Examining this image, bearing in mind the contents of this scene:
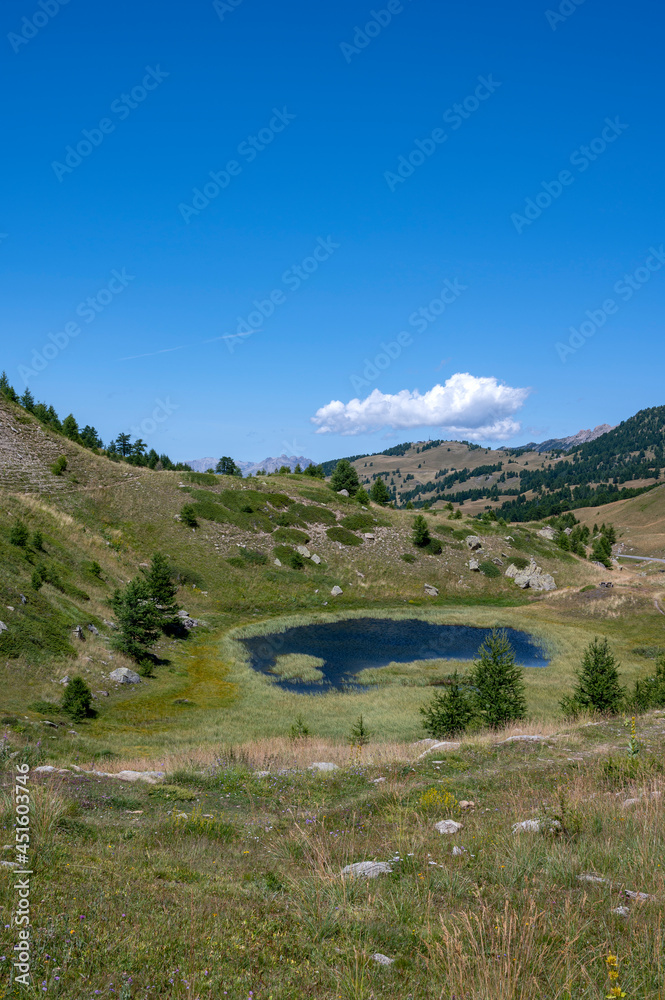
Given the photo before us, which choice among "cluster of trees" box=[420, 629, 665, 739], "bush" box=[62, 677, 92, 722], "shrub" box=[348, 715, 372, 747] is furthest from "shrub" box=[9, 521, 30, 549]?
"cluster of trees" box=[420, 629, 665, 739]

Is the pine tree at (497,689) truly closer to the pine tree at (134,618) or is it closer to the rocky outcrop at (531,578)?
the pine tree at (134,618)

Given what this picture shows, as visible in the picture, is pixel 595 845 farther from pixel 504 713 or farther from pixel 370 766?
pixel 504 713

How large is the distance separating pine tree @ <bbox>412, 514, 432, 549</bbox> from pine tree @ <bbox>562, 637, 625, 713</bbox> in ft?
173

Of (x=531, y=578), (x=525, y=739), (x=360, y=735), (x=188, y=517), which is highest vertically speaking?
(x=188, y=517)

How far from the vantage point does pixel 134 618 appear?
3522 centimetres

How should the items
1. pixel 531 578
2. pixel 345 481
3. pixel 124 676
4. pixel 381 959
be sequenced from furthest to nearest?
pixel 345 481, pixel 531 578, pixel 124 676, pixel 381 959

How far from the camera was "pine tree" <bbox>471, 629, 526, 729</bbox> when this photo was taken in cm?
2172

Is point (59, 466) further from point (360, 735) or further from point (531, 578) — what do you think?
point (531, 578)

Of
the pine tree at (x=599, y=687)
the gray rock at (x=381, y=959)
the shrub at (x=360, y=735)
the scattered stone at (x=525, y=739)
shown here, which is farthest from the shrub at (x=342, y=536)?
the gray rock at (x=381, y=959)

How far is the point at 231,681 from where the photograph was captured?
36.0m

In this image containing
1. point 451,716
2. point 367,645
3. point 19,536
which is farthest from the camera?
point 367,645

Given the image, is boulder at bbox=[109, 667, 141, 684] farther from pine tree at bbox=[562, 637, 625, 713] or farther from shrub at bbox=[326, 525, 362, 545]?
shrub at bbox=[326, 525, 362, 545]

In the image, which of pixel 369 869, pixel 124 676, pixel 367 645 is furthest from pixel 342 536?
pixel 369 869

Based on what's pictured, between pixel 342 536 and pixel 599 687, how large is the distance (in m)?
52.7
